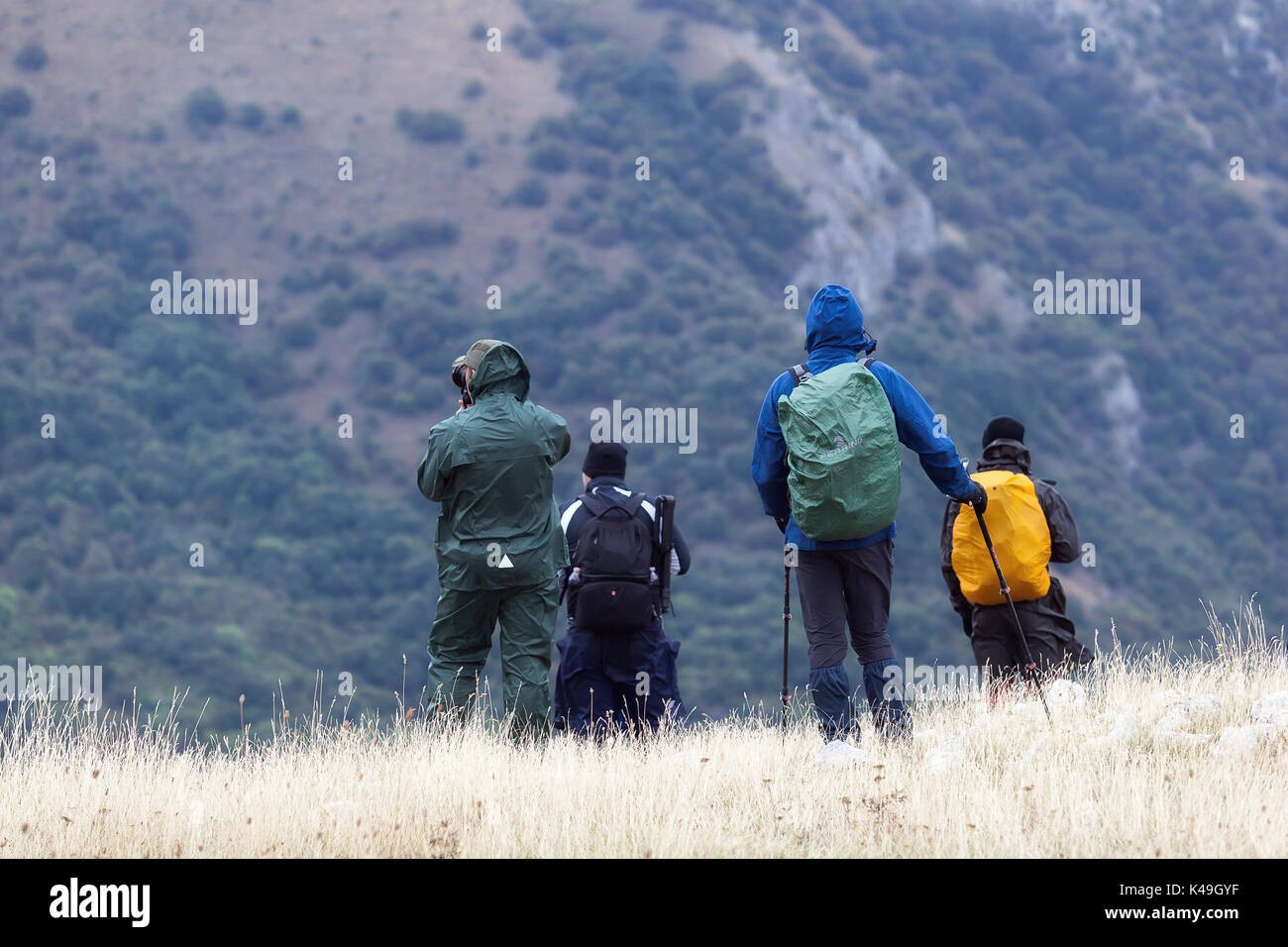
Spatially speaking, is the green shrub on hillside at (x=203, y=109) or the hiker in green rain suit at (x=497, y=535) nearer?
the hiker in green rain suit at (x=497, y=535)

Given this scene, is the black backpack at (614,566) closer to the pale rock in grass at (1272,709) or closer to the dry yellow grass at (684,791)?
the dry yellow grass at (684,791)

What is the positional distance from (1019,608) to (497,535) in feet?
7.30

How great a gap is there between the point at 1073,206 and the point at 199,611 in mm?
62933

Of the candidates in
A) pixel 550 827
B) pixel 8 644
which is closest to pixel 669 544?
pixel 550 827

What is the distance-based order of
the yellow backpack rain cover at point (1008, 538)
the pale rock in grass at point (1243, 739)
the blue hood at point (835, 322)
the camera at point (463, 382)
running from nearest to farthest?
1. the pale rock in grass at point (1243, 739)
2. the blue hood at point (835, 322)
3. the camera at point (463, 382)
4. the yellow backpack rain cover at point (1008, 538)

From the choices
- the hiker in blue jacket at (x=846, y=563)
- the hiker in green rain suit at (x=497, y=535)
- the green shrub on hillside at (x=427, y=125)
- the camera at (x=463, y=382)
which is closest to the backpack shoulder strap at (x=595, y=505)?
the hiker in green rain suit at (x=497, y=535)

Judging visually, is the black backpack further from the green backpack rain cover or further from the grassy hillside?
the grassy hillside

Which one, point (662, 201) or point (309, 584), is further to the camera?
point (662, 201)

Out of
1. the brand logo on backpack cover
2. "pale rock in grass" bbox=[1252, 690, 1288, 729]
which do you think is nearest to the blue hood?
the brand logo on backpack cover

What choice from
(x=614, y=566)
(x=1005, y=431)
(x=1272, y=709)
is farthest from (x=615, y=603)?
(x=1272, y=709)

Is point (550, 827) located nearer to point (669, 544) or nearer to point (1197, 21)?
point (669, 544)

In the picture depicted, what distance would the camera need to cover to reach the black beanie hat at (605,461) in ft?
22.6

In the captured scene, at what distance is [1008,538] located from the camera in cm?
633

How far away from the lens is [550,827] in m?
4.28
